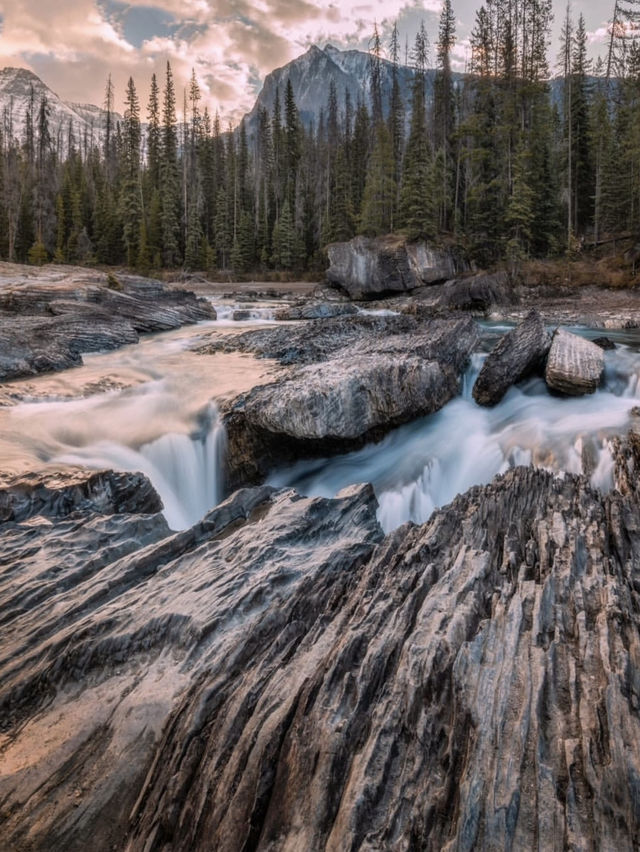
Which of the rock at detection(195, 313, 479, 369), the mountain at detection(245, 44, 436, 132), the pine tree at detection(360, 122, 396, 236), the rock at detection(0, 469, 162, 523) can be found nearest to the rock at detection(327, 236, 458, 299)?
the pine tree at detection(360, 122, 396, 236)

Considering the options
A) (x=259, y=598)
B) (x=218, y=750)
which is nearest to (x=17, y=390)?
(x=259, y=598)

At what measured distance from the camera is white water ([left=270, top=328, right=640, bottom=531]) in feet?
23.8

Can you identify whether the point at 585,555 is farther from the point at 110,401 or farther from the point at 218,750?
the point at 110,401

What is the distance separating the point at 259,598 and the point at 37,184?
57.7 m

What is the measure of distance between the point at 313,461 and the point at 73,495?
3.75 metres

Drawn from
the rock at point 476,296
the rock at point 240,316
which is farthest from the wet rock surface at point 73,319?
the rock at point 476,296

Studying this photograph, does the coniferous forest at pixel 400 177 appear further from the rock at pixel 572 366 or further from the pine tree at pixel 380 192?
the rock at pixel 572 366

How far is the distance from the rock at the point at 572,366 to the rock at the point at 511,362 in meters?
0.28

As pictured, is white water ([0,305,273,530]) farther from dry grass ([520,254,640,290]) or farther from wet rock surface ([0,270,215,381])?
dry grass ([520,254,640,290])

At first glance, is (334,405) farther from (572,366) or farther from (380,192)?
(380,192)

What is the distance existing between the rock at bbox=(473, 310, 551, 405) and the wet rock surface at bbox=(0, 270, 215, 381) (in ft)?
29.9

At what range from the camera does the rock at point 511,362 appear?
377 inches

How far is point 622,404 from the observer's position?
9070mm

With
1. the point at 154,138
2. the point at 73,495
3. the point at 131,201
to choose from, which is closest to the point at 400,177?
the point at 131,201
